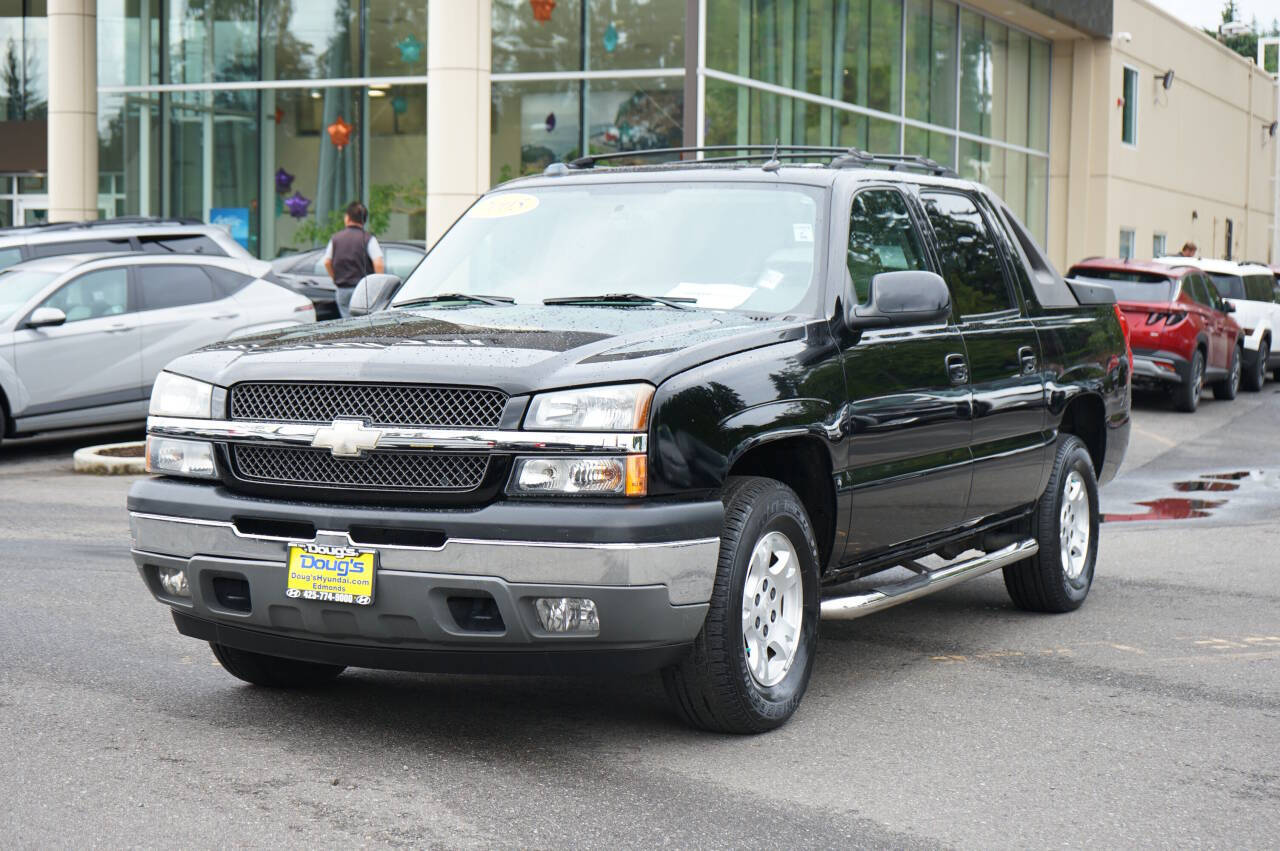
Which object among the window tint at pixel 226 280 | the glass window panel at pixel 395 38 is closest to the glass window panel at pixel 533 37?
the glass window panel at pixel 395 38

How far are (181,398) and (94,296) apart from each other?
9.77m

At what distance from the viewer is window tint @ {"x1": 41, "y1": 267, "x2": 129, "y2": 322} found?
14.4m

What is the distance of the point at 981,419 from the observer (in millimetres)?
6863

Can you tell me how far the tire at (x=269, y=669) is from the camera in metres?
5.91

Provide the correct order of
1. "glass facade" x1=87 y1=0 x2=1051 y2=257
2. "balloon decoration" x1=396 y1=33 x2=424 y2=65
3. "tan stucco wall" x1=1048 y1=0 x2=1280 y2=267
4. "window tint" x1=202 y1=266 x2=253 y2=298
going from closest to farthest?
1. "window tint" x1=202 y1=266 x2=253 y2=298
2. "glass facade" x1=87 y1=0 x2=1051 y2=257
3. "balloon decoration" x1=396 y1=33 x2=424 y2=65
4. "tan stucco wall" x1=1048 y1=0 x2=1280 y2=267

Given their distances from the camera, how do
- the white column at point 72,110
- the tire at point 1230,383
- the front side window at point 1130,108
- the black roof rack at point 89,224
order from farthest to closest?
1. the front side window at point 1130,108
2. the white column at point 72,110
3. the tire at point 1230,383
4. the black roof rack at point 89,224

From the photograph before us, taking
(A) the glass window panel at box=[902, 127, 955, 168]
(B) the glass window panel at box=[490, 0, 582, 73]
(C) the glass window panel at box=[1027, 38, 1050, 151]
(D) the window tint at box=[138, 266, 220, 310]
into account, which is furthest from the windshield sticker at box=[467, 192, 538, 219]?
(C) the glass window panel at box=[1027, 38, 1050, 151]

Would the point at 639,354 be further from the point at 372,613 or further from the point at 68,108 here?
the point at 68,108

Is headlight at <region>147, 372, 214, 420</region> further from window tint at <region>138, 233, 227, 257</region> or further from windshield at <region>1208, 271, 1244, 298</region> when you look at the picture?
windshield at <region>1208, 271, 1244, 298</region>

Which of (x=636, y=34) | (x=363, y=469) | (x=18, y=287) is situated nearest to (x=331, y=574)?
(x=363, y=469)

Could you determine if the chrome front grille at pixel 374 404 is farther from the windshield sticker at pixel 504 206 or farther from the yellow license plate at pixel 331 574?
the windshield sticker at pixel 504 206

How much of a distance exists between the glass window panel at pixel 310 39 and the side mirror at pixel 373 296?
1935 cm

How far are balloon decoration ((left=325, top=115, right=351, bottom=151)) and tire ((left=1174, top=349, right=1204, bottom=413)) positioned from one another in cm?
1252

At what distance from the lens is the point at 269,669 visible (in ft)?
19.6
